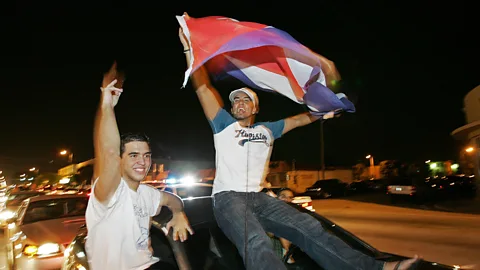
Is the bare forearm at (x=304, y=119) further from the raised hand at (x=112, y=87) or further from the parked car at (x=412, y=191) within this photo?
the parked car at (x=412, y=191)

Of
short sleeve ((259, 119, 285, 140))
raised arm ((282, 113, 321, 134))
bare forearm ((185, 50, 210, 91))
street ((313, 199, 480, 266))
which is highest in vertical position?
bare forearm ((185, 50, 210, 91))

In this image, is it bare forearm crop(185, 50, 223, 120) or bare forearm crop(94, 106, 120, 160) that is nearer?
bare forearm crop(94, 106, 120, 160)

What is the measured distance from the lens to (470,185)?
30062 mm

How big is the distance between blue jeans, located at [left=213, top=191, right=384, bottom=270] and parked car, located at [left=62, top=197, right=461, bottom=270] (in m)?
0.17

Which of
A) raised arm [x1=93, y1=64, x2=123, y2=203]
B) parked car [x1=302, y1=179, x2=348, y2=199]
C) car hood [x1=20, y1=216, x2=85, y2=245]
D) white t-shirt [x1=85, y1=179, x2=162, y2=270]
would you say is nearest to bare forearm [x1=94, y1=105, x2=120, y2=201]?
raised arm [x1=93, y1=64, x2=123, y2=203]

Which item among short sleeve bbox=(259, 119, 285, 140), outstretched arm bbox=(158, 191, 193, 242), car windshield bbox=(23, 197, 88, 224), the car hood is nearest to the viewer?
outstretched arm bbox=(158, 191, 193, 242)

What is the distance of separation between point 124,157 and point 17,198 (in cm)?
1322

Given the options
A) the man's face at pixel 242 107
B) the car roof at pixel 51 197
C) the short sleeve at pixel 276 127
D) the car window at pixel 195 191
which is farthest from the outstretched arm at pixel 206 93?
the car roof at pixel 51 197

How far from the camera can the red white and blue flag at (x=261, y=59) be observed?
9.52 ft

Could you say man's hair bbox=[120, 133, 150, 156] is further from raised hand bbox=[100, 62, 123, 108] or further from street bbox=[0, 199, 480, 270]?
street bbox=[0, 199, 480, 270]

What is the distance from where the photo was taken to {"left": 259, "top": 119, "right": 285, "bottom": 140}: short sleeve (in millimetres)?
3626

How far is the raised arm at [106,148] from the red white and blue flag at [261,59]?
53cm

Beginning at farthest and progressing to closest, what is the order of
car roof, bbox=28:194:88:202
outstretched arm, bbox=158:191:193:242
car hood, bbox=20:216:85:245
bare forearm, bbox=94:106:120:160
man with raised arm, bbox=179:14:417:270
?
car roof, bbox=28:194:88:202
car hood, bbox=20:216:85:245
outstretched arm, bbox=158:191:193:242
man with raised arm, bbox=179:14:417:270
bare forearm, bbox=94:106:120:160

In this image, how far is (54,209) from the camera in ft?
26.7
